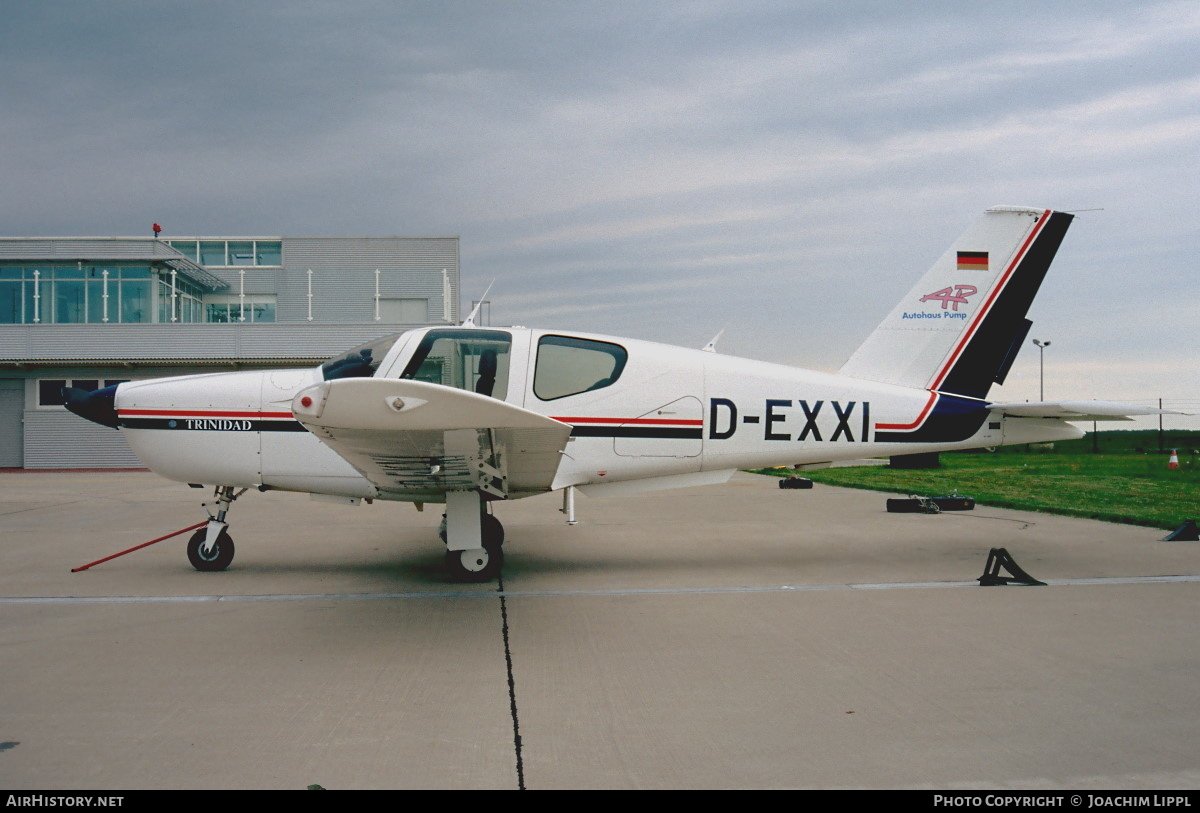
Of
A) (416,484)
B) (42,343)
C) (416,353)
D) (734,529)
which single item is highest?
(42,343)

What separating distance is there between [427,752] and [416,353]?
4.09 meters

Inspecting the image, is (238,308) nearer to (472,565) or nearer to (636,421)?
(472,565)

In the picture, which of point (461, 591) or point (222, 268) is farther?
point (222, 268)

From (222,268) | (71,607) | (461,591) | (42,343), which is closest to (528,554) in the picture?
(461,591)

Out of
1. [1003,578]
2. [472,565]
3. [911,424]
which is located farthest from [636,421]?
[1003,578]

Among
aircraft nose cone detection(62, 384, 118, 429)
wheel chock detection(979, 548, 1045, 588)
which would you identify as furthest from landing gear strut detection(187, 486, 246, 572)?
wheel chock detection(979, 548, 1045, 588)

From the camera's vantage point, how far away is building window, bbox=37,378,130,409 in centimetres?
2705

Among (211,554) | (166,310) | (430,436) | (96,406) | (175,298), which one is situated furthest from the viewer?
(175,298)

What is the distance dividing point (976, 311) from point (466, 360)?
4.78 meters

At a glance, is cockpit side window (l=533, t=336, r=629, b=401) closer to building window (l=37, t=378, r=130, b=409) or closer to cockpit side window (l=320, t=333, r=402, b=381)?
cockpit side window (l=320, t=333, r=402, b=381)

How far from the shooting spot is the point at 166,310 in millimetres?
Answer: 28828
